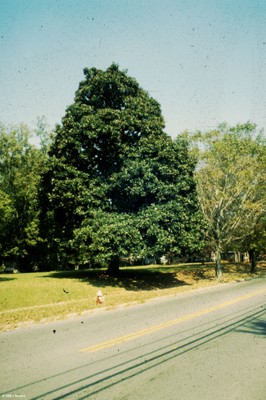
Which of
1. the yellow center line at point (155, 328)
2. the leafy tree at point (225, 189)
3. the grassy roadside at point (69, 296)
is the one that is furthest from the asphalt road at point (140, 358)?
the leafy tree at point (225, 189)

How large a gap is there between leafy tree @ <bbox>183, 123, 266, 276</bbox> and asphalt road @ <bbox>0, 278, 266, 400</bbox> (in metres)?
15.5

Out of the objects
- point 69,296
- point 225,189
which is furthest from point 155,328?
point 225,189

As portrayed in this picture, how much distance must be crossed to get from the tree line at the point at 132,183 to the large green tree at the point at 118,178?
0.06 meters

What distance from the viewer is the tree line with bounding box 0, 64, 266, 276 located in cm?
1752

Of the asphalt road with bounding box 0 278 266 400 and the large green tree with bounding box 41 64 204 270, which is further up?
the large green tree with bounding box 41 64 204 270

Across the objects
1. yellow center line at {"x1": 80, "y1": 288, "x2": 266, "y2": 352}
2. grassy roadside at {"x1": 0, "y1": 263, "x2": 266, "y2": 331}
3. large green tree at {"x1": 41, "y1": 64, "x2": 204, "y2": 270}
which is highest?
large green tree at {"x1": 41, "y1": 64, "x2": 204, "y2": 270}

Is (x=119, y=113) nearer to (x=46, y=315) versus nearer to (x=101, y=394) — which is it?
(x=46, y=315)

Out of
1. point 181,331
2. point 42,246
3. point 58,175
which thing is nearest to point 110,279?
point 58,175

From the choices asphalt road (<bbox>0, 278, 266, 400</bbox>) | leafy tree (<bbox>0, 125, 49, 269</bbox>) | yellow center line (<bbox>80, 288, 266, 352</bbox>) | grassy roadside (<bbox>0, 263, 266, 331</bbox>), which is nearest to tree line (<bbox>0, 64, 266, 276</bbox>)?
grassy roadside (<bbox>0, 263, 266, 331</bbox>)

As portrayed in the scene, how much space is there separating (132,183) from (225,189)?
10863mm

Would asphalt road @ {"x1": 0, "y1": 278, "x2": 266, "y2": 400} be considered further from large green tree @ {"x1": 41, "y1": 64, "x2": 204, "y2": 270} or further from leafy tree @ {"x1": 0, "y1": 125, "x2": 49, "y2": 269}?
leafy tree @ {"x1": 0, "y1": 125, "x2": 49, "y2": 269}

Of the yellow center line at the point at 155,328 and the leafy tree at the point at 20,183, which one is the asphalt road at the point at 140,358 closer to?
the yellow center line at the point at 155,328

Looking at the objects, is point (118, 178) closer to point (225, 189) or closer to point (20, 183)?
point (225, 189)

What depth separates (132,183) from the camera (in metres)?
18.0
